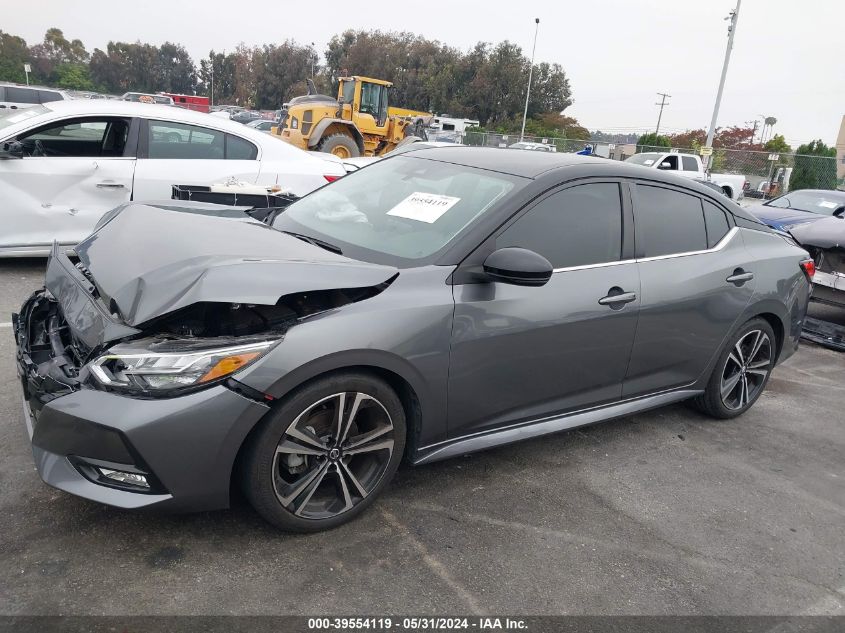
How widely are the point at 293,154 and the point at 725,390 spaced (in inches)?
194

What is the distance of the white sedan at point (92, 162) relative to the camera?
595 centimetres

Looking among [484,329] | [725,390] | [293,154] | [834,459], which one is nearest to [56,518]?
[484,329]

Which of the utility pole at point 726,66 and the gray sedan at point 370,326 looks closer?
the gray sedan at point 370,326

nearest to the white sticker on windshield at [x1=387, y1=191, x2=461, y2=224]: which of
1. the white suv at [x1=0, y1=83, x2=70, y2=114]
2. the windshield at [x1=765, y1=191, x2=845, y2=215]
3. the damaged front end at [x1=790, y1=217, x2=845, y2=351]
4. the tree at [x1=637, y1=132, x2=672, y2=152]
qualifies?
the damaged front end at [x1=790, y1=217, x2=845, y2=351]

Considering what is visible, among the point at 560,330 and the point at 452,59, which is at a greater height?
the point at 452,59

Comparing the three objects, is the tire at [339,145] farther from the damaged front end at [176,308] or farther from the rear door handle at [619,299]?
the damaged front end at [176,308]

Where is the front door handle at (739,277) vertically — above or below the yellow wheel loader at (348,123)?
below

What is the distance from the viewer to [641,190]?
3.71 meters

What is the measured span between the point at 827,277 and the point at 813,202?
5.68 metres

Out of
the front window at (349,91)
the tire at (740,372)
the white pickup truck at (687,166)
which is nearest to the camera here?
the tire at (740,372)

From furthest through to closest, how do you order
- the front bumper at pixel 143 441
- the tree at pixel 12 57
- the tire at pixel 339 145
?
the tree at pixel 12 57
the tire at pixel 339 145
the front bumper at pixel 143 441

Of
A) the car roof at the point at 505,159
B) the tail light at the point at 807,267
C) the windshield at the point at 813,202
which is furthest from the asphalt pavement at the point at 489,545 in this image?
the windshield at the point at 813,202

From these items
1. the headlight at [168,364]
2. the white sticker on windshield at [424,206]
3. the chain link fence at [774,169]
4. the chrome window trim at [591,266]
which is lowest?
the headlight at [168,364]

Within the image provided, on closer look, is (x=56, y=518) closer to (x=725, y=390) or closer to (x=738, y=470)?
(x=738, y=470)
